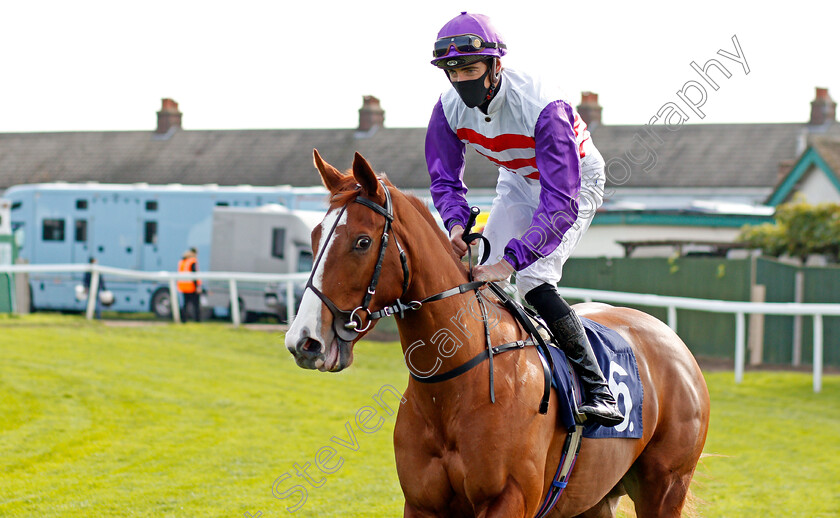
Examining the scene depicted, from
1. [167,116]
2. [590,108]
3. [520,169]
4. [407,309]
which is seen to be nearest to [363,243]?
[407,309]

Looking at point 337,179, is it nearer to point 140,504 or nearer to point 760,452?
point 140,504

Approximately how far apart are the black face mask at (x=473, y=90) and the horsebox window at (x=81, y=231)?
62.1 ft

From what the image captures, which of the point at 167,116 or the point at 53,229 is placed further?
the point at 167,116

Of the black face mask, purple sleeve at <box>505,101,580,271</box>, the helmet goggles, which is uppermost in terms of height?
the helmet goggles

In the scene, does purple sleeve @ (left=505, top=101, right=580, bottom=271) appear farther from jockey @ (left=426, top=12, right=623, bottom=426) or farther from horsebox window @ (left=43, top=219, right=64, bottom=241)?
horsebox window @ (left=43, top=219, right=64, bottom=241)

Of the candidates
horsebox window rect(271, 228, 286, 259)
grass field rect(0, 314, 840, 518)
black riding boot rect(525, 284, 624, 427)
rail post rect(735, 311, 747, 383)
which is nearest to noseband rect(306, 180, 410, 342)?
black riding boot rect(525, 284, 624, 427)

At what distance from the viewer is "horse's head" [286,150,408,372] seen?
114 inches

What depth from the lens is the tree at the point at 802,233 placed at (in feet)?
47.1

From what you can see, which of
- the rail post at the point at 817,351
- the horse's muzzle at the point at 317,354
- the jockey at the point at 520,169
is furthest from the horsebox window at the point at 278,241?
the horse's muzzle at the point at 317,354

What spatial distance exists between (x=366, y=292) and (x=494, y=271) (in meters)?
0.62

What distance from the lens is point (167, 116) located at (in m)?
37.9

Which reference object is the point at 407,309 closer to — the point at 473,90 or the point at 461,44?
the point at 473,90

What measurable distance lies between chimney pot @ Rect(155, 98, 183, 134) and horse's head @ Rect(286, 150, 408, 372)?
3647cm

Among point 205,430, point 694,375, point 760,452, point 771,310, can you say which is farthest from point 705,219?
point 694,375
